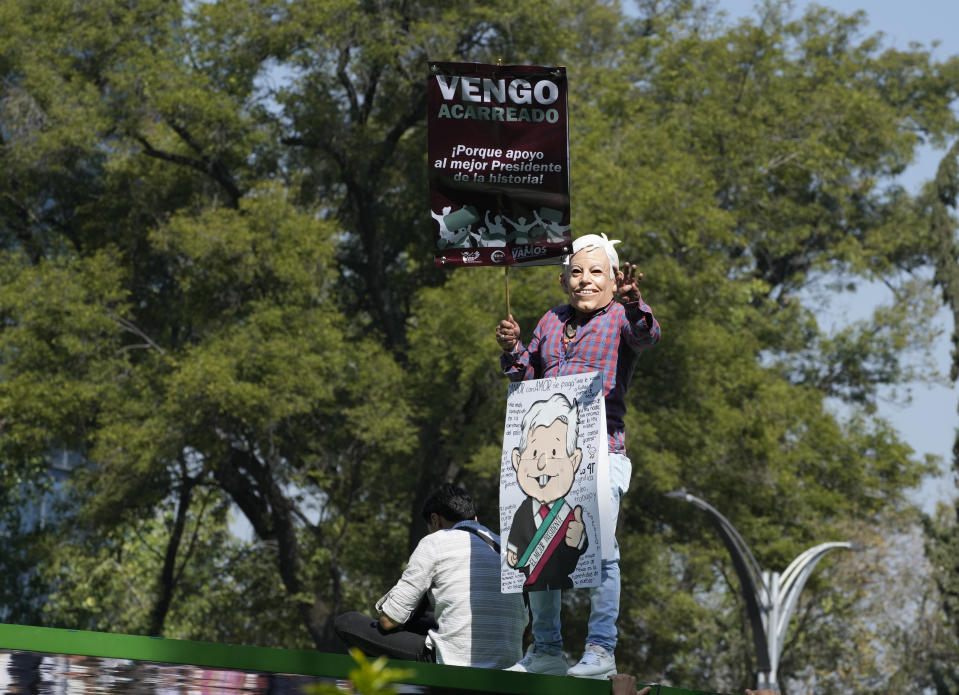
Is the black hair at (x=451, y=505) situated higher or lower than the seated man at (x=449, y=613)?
higher

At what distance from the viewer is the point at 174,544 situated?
26.7 meters

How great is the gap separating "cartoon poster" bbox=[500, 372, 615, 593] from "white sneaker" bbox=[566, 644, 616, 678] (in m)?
0.28

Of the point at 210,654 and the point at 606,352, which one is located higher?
the point at 606,352

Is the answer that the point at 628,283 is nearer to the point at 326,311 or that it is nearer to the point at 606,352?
the point at 606,352

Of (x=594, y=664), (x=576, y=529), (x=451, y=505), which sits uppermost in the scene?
(x=451, y=505)

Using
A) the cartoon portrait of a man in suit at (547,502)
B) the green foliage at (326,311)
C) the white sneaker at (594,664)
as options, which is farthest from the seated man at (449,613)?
the green foliage at (326,311)

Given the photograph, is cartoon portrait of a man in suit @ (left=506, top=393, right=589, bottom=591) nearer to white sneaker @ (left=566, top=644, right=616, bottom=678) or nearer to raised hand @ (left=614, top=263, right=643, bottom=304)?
white sneaker @ (left=566, top=644, right=616, bottom=678)

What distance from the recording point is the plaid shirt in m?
6.22

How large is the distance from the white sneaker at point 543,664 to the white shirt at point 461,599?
0.17 metres

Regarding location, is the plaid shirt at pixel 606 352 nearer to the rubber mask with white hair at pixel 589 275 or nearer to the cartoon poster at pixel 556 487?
the rubber mask with white hair at pixel 589 275

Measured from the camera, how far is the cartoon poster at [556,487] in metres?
5.82

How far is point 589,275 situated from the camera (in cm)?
650

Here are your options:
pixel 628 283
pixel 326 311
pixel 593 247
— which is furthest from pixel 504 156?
pixel 326 311

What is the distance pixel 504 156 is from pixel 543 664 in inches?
80.0
